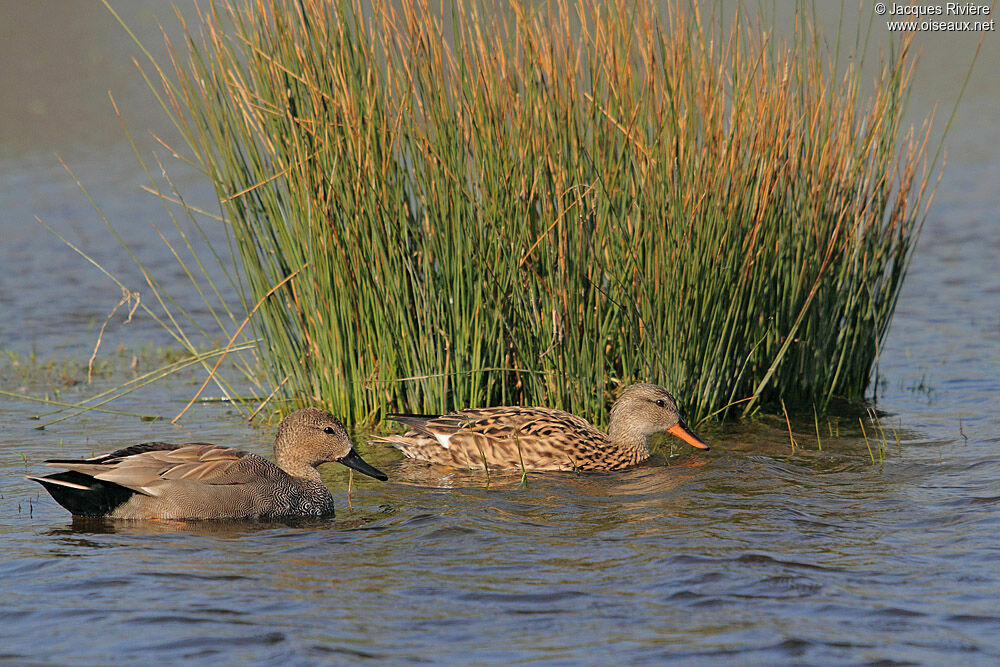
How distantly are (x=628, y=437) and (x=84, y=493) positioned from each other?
11.0ft

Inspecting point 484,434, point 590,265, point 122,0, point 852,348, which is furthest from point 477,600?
point 122,0

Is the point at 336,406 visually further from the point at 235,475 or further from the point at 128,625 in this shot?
the point at 128,625

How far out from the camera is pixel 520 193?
7.85 m

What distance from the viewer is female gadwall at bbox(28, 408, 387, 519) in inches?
259

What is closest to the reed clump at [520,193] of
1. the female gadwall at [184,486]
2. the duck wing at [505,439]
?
the duck wing at [505,439]

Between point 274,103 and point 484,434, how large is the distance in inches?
99.9

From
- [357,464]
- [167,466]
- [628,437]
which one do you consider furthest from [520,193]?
[167,466]

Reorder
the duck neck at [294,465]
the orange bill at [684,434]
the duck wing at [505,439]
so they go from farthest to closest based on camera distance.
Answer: the orange bill at [684,434], the duck wing at [505,439], the duck neck at [294,465]

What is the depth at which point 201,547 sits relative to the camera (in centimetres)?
625

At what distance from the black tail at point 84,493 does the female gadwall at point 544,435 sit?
1904 millimetres

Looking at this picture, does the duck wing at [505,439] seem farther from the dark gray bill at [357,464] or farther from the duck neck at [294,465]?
the duck neck at [294,465]

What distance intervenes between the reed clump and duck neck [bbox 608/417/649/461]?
0.49 m

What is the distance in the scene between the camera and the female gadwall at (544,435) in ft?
25.6

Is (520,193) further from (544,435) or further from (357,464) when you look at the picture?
(357,464)
